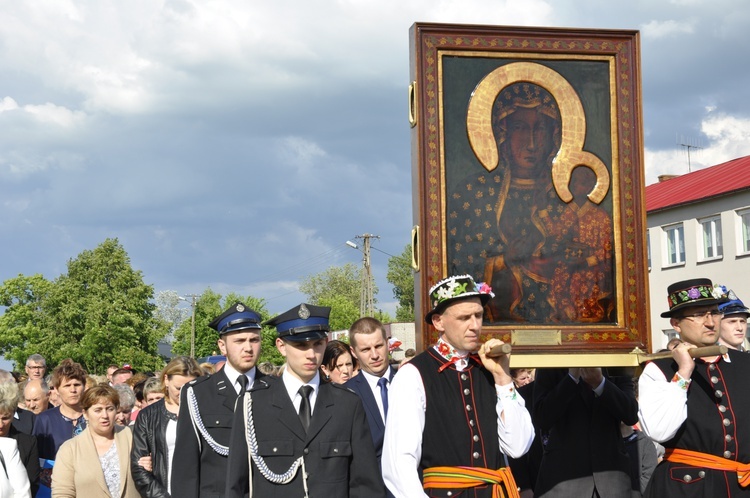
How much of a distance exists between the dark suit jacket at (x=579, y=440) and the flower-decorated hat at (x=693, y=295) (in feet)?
3.20

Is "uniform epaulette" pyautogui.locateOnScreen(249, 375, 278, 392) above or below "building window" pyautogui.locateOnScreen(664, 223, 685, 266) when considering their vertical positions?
below

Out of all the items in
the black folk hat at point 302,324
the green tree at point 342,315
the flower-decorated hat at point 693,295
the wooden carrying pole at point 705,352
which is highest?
the green tree at point 342,315

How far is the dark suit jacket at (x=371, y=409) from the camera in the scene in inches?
275

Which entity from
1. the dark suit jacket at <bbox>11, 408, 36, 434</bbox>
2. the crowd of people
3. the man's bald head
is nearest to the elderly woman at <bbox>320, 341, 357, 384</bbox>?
the crowd of people

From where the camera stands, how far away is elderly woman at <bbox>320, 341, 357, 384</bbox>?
27.2ft

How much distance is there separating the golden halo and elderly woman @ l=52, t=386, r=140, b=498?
393 centimetres

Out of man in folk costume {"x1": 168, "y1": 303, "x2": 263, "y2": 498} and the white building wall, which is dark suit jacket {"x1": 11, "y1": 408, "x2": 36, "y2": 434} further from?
the white building wall

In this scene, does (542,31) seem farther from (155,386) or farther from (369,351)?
(155,386)

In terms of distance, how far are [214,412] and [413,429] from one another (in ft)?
5.87

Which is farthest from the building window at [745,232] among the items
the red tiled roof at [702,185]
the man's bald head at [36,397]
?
the man's bald head at [36,397]

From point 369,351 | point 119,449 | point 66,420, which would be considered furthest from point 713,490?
point 66,420

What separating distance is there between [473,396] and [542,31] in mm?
2299

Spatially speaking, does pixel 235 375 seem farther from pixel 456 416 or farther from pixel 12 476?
pixel 456 416

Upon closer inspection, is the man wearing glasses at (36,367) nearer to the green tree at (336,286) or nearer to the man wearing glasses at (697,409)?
the man wearing glasses at (697,409)
